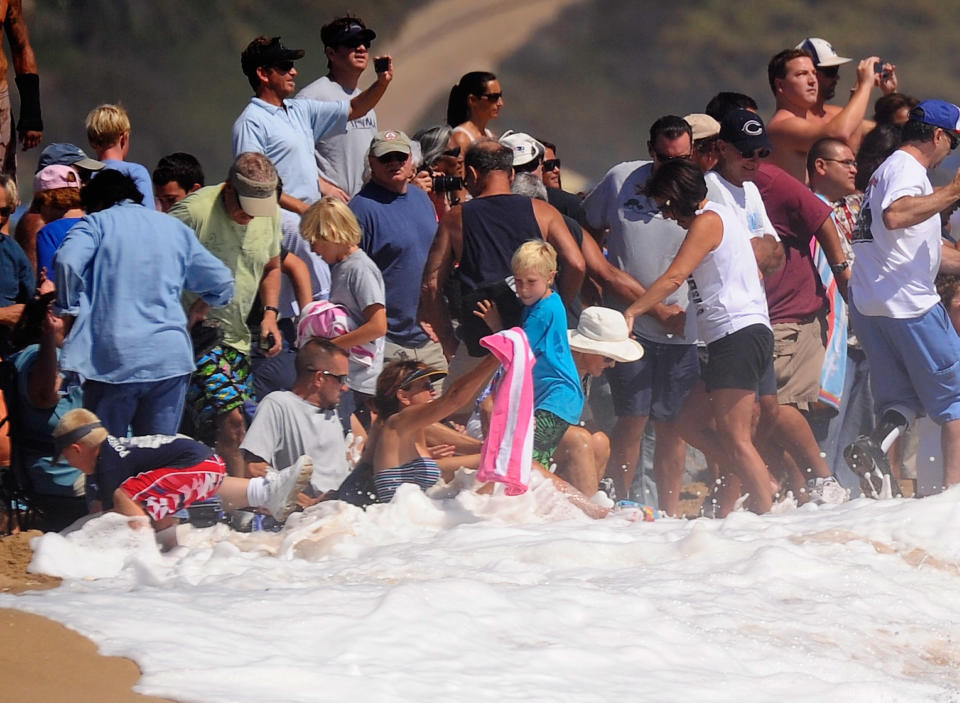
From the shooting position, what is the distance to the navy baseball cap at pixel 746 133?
6.55 meters

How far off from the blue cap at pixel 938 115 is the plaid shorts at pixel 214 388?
3188 mm

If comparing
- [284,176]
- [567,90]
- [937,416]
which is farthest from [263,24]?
[937,416]

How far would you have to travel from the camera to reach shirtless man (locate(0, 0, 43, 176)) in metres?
6.71

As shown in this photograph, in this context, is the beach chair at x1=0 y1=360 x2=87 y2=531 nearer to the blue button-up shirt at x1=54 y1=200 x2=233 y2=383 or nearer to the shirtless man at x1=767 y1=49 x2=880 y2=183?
the blue button-up shirt at x1=54 y1=200 x2=233 y2=383

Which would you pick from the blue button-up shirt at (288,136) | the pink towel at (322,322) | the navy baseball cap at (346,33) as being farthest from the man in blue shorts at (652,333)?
the navy baseball cap at (346,33)

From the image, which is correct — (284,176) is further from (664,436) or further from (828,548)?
(828,548)

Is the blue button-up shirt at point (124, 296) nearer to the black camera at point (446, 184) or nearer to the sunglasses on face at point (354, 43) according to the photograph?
the black camera at point (446, 184)

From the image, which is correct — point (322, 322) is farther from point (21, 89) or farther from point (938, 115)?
point (938, 115)

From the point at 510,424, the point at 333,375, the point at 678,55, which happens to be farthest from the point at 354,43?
the point at 678,55

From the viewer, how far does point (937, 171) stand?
11.2 m

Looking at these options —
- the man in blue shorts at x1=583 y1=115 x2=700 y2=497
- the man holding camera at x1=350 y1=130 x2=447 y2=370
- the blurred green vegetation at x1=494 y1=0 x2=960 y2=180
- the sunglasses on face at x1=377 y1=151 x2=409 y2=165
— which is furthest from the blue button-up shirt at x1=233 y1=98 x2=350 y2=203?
the blurred green vegetation at x1=494 y1=0 x2=960 y2=180

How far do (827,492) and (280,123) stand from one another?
304cm

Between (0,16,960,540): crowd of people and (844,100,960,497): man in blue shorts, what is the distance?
13 mm

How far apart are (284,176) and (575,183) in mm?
4570
